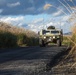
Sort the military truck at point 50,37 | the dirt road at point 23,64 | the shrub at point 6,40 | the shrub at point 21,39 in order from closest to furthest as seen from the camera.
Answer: the dirt road at point 23,64, the military truck at point 50,37, the shrub at point 6,40, the shrub at point 21,39

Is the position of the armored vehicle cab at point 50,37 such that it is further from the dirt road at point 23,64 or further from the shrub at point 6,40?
the dirt road at point 23,64

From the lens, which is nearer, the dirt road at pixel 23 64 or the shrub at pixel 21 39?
the dirt road at pixel 23 64

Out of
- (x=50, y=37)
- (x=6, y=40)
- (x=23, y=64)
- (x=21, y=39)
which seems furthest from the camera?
(x=21, y=39)

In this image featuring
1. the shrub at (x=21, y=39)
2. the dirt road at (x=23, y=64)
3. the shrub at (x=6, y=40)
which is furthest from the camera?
the shrub at (x=21, y=39)

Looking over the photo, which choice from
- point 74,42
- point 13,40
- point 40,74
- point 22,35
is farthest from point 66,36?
point 22,35

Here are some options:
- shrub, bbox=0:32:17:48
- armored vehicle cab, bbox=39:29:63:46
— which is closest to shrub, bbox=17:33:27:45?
shrub, bbox=0:32:17:48

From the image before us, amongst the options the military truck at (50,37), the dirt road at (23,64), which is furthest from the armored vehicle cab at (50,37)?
the dirt road at (23,64)

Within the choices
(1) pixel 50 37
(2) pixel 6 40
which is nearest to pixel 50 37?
(1) pixel 50 37

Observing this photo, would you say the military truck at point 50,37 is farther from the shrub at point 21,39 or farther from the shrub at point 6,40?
the shrub at point 21,39

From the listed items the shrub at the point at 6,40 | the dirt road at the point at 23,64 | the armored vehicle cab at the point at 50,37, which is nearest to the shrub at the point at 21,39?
the shrub at the point at 6,40

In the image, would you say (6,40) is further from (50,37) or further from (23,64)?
(23,64)

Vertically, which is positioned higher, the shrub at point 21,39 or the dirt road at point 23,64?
the shrub at point 21,39

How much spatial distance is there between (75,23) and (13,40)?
36.0 meters

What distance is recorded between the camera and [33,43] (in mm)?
63594
